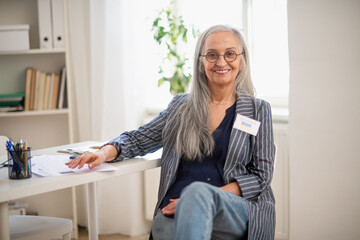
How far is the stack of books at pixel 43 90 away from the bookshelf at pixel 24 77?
0.22ft

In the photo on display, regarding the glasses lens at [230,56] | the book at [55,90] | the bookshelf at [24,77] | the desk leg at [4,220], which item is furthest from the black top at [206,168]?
the book at [55,90]

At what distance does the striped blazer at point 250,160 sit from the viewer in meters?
1.90

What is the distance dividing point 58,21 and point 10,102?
669 millimetres

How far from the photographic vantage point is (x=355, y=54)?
87.1 inches

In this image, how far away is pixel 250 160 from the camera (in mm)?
2033

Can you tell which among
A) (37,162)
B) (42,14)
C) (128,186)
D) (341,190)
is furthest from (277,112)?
(42,14)

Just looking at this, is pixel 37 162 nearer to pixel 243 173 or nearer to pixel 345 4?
pixel 243 173

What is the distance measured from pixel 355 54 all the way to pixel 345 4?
24cm

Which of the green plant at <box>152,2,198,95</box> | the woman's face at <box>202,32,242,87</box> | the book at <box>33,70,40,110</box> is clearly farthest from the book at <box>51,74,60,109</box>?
the woman's face at <box>202,32,242,87</box>

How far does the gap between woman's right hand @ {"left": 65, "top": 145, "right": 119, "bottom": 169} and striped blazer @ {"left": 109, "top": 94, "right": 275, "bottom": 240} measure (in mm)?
32

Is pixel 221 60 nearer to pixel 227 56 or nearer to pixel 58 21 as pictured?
pixel 227 56

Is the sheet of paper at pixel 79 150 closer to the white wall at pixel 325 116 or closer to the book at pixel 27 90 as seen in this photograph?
the white wall at pixel 325 116

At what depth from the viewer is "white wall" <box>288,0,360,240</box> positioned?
7.35 ft

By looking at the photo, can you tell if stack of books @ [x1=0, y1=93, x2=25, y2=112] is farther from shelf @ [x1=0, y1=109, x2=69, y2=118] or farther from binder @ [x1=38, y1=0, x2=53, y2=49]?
binder @ [x1=38, y1=0, x2=53, y2=49]
